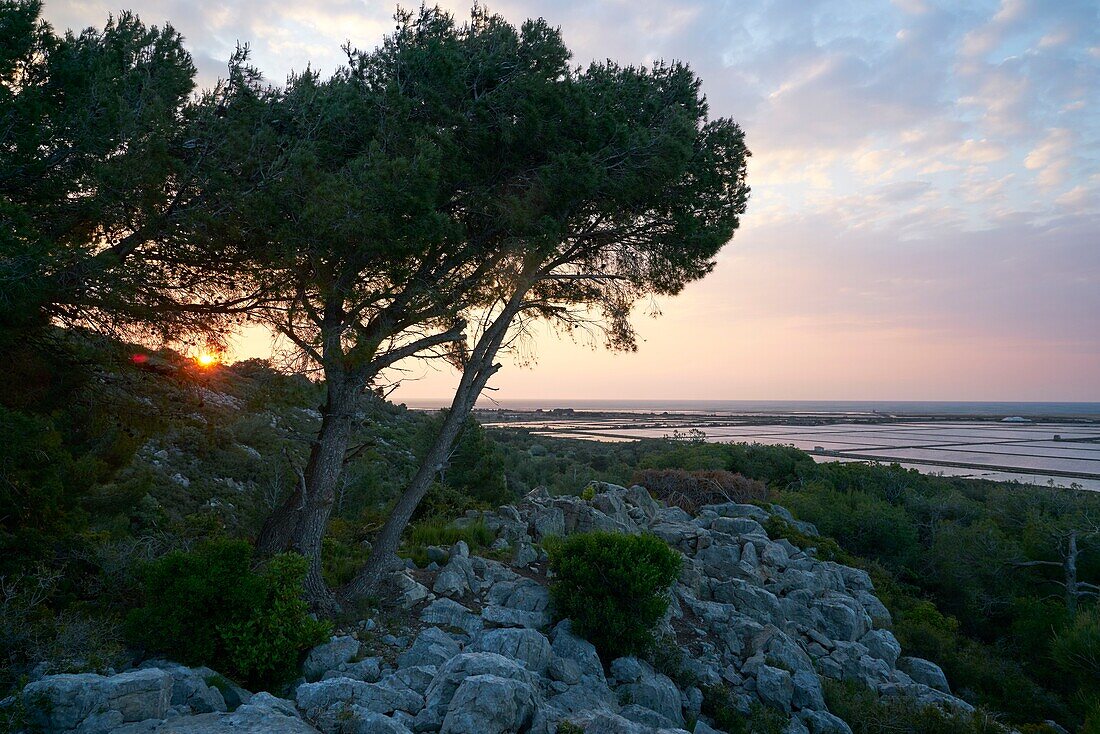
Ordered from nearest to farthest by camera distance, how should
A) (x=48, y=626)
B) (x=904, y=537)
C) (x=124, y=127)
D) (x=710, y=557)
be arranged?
1. (x=48, y=626)
2. (x=124, y=127)
3. (x=710, y=557)
4. (x=904, y=537)

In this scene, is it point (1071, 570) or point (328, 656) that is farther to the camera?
point (1071, 570)

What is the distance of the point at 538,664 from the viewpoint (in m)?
7.21

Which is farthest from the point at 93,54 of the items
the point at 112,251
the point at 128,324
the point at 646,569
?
the point at 646,569

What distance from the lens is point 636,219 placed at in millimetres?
10438

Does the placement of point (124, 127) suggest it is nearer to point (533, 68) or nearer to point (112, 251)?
point (112, 251)

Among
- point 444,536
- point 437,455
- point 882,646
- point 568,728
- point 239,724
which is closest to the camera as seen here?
point 239,724

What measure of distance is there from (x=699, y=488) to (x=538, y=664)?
1536 centimetres

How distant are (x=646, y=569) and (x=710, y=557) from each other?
5817 millimetres

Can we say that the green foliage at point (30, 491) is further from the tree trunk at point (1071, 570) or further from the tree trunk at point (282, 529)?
the tree trunk at point (1071, 570)

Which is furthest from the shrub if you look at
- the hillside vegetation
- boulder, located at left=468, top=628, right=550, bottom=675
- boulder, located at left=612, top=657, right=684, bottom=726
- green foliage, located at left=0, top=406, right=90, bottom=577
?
green foliage, located at left=0, top=406, right=90, bottom=577

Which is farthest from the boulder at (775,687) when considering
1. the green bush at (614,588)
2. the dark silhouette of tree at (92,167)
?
the dark silhouette of tree at (92,167)

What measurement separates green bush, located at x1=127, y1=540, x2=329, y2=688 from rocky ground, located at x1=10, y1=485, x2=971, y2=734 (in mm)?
281

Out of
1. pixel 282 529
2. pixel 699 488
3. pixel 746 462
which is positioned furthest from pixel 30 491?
pixel 746 462

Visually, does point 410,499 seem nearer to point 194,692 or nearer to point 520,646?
point 520,646
